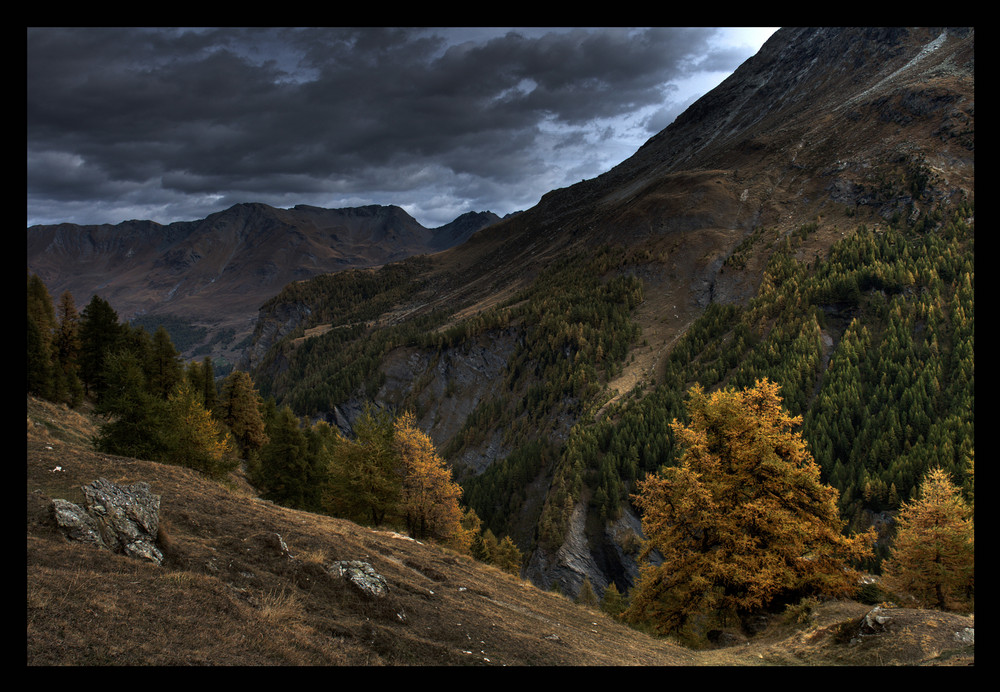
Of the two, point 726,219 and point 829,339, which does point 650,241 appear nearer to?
point 726,219

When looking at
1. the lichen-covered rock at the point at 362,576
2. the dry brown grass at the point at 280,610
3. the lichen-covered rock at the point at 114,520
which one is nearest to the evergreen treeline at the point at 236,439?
the dry brown grass at the point at 280,610

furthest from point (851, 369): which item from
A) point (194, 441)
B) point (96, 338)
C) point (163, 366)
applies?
point (96, 338)

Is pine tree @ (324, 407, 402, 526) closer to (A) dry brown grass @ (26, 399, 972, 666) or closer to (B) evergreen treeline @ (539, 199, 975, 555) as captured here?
(A) dry brown grass @ (26, 399, 972, 666)

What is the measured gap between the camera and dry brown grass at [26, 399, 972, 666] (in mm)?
7395

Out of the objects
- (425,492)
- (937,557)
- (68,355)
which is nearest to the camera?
(937,557)

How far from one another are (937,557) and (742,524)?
8102mm

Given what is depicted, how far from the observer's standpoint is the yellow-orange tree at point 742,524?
17.8 m

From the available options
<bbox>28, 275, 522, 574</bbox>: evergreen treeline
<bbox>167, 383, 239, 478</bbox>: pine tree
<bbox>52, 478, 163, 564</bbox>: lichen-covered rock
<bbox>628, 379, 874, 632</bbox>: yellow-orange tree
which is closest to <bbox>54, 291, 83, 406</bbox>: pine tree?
<bbox>28, 275, 522, 574</bbox>: evergreen treeline

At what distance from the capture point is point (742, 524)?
18.1 m

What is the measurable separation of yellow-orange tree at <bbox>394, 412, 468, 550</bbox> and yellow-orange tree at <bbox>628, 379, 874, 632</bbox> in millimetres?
14332

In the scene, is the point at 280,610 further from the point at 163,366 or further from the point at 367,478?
the point at 163,366

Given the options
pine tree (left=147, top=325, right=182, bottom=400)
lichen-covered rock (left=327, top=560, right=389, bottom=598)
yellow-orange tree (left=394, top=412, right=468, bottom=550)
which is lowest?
yellow-orange tree (left=394, top=412, right=468, bottom=550)
